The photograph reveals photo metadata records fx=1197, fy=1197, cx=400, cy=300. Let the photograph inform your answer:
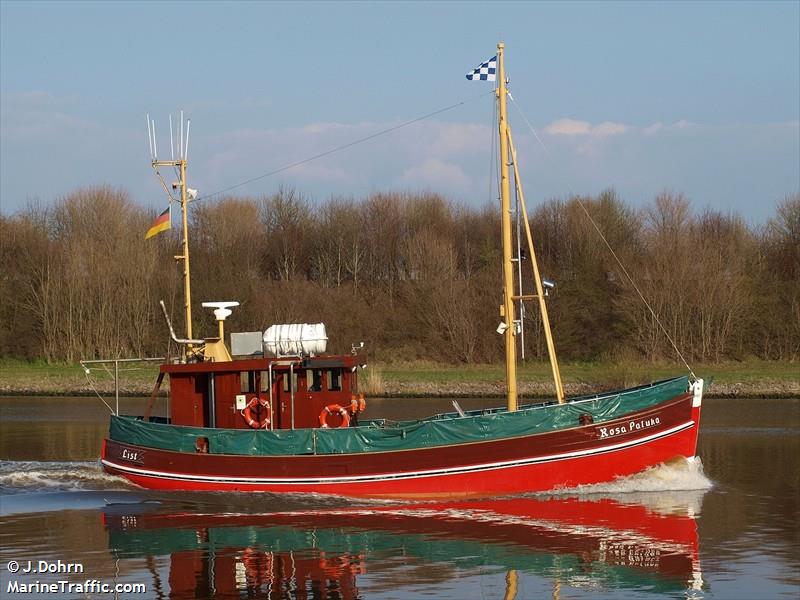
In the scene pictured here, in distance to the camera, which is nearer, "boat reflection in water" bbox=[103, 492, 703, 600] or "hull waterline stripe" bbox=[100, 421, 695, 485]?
"boat reflection in water" bbox=[103, 492, 703, 600]

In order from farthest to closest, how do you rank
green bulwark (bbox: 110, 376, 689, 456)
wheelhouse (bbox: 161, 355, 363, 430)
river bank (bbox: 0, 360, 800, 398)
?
river bank (bbox: 0, 360, 800, 398) < wheelhouse (bbox: 161, 355, 363, 430) < green bulwark (bbox: 110, 376, 689, 456)

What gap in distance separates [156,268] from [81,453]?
35064mm

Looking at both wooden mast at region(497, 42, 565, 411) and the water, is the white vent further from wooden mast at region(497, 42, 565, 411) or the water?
wooden mast at region(497, 42, 565, 411)

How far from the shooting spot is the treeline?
66312 mm

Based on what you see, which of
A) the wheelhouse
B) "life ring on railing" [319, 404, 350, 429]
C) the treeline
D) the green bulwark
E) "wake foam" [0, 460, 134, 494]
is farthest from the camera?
the treeline

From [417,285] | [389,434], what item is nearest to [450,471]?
[389,434]

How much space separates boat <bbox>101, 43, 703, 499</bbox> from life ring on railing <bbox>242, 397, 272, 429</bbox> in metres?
0.03

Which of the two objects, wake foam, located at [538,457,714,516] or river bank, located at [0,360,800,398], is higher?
river bank, located at [0,360,800,398]

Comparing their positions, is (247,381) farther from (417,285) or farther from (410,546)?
(417,285)

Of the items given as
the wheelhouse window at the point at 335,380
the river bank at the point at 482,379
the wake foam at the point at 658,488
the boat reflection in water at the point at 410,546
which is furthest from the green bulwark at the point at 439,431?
the river bank at the point at 482,379

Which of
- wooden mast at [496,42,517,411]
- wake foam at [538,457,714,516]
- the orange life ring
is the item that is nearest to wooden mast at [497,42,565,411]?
wooden mast at [496,42,517,411]

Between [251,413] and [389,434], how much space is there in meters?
4.08

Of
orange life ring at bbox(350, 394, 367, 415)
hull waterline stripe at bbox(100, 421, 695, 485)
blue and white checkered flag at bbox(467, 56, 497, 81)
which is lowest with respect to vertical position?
hull waterline stripe at bbox(100, 421, 695, 485)

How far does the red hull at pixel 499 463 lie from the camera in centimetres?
2689
